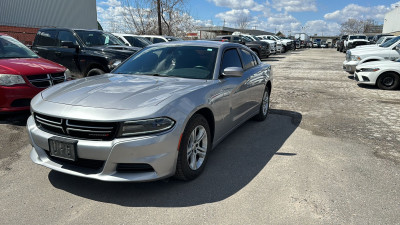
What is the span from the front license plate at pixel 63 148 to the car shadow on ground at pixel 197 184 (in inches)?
18.4

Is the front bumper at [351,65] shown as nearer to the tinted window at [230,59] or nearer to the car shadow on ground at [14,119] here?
the tinted window at [230,59]

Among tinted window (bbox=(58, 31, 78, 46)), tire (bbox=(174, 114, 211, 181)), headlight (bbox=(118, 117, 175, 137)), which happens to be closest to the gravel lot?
tire (bbox=(174, 114, 211, 181))

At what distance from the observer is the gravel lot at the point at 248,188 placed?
2.73 metres

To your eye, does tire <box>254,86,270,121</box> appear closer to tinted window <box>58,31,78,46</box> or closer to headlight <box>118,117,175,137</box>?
headlight <box>118,117,175,137</box>

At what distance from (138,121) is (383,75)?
31.4 feet

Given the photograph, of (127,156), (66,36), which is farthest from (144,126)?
(66,36)

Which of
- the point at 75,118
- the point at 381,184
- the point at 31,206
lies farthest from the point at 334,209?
the point at 31,206

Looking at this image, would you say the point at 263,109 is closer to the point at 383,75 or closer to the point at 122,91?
the point at 122,91

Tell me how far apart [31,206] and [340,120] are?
5550 mm

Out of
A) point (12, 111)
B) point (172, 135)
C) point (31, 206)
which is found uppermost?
point (172, 135)

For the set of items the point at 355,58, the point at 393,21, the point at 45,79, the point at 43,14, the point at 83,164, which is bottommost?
the point at 83,164

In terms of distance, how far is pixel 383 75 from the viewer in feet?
31.9

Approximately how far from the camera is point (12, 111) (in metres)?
5.20

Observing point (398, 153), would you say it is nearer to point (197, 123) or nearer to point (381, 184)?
point (381, 184)
